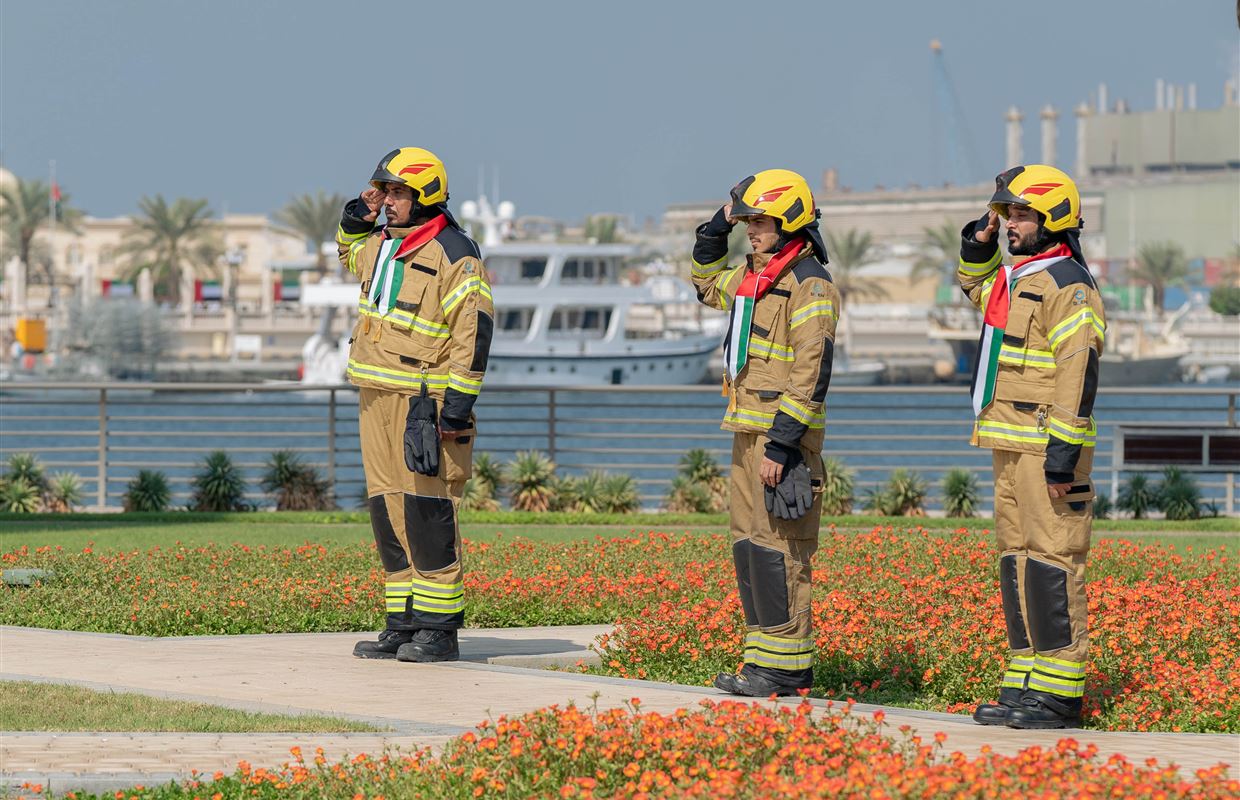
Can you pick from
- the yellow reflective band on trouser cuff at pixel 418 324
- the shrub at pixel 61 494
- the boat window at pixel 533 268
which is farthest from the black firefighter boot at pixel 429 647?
the boat window at pixel 533 268

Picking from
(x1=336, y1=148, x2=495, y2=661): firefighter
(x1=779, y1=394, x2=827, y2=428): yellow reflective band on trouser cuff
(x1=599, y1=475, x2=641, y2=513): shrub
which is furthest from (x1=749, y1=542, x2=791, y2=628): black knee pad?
(x1=599, y1=475, x2=641, y2=513): shrub

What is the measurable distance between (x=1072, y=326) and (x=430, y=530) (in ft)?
11.1

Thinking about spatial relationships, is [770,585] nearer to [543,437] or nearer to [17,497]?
[17,497]

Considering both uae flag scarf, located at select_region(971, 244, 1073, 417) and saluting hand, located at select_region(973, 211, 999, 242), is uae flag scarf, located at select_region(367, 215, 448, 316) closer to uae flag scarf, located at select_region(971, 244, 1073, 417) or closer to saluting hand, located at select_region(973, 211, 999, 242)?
saluting hand, located at select_region(973, 211, 999, 242)

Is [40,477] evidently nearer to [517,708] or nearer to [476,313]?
[476,313]

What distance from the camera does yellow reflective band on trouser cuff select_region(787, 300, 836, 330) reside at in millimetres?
8453

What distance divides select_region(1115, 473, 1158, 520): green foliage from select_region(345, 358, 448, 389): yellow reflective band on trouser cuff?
1265cm

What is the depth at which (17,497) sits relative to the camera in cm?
1986

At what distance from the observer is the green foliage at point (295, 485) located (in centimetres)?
2103

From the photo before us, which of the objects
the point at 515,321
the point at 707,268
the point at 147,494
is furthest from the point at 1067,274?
the point at 515,321

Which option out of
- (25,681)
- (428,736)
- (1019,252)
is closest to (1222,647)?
(1019,252)

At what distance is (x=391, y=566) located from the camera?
9734mm

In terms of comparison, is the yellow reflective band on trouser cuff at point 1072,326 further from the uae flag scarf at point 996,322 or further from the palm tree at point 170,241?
the palm tree at point 170,241

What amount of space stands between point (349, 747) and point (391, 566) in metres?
2.76
